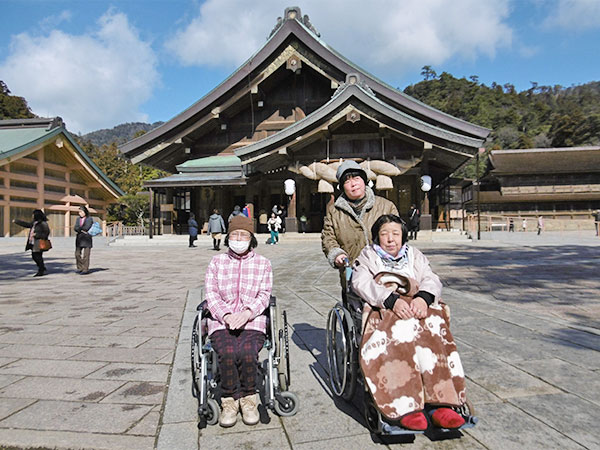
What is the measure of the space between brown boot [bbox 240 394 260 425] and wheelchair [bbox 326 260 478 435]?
567 mm

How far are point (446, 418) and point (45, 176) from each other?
106 feet

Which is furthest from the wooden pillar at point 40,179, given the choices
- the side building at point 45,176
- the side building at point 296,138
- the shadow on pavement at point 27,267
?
the shadow on pavement at point 27,267

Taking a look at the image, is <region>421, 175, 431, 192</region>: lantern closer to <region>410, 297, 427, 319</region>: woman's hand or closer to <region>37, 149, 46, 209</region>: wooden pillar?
<region>410, 297, 427, 319</region>: woman's hand

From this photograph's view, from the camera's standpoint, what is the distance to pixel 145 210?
38281 mm

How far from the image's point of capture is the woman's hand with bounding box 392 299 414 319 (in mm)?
2215

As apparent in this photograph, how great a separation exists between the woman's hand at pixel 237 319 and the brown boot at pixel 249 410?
43cm

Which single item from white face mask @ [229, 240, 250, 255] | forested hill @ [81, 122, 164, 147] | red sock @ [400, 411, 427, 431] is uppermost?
forested hill @ [81, 122, 164, 147]

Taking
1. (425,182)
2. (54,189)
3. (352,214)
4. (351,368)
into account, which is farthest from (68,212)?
(351,368)

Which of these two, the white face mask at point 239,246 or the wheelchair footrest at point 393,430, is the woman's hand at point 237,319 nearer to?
the white face mask at point 239,246

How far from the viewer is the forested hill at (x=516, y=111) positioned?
168ft

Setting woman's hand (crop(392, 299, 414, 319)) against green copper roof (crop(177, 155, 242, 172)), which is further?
green copper roof (crop(177, 155, 242, 172))

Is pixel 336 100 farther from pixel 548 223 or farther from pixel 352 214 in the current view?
pixel 548 223

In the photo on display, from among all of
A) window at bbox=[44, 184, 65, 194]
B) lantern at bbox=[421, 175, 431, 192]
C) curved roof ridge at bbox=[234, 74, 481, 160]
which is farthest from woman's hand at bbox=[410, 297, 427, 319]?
window at bbox=[44, 184, 65, 194]

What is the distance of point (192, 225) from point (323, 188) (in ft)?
17.5
